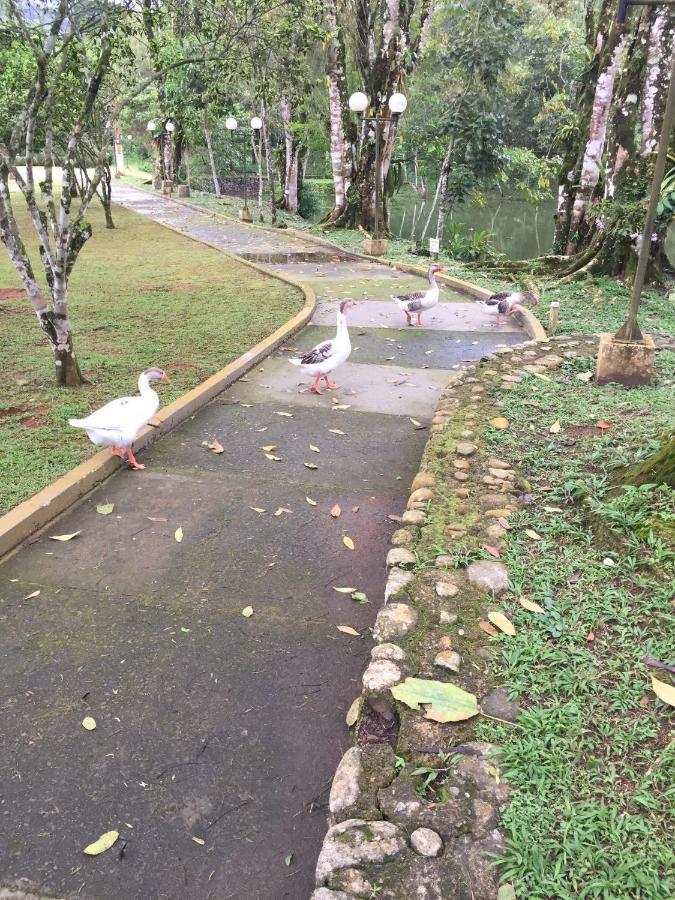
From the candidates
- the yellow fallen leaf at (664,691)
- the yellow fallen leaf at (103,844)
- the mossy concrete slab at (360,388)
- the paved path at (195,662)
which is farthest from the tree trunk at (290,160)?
the yellow fallen leaf at (103,844)

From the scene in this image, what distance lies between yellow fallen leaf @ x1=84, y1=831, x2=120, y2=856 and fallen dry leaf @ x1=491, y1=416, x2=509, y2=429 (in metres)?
3.75

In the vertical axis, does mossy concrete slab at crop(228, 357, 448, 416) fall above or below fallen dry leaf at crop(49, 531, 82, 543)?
above

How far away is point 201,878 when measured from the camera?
2.16 m

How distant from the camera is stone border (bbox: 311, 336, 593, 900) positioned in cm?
187

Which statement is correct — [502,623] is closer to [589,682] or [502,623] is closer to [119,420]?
[589,682]

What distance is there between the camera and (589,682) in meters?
2.46

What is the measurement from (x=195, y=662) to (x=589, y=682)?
1.81 meters

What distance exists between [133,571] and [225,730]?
4.49 ft

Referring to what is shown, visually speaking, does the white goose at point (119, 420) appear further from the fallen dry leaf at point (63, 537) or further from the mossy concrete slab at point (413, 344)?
the mossy concrete slab at point (413, 344)

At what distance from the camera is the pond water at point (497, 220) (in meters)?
26.9

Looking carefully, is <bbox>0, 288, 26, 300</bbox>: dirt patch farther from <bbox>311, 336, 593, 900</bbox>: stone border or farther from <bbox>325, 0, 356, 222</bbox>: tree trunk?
<bbox>325, 0, 356, 222</bbox>: tree trunk

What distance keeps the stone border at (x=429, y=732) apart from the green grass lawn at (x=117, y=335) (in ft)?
9.25

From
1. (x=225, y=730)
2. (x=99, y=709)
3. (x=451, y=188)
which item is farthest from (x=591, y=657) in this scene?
(x=451, y=188)

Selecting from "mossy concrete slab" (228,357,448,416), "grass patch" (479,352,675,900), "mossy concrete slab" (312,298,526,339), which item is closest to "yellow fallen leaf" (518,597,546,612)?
"grass patch" (479,352,675,900)
